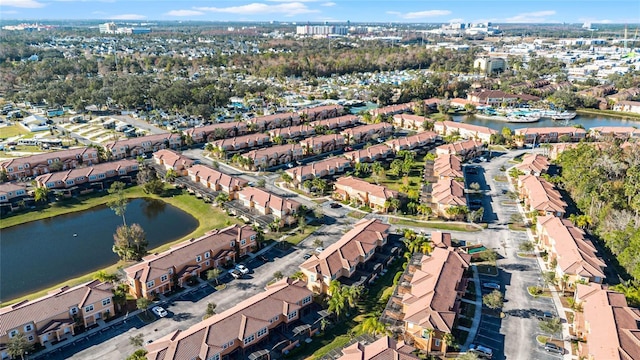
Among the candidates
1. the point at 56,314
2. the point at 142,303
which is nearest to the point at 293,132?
the point at 142,303

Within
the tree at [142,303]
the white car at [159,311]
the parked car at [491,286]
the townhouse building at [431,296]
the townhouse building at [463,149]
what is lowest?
the white car at [159,311]

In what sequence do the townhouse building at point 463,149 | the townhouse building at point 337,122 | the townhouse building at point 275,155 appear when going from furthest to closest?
1. the townhouse building at point 337,122
2. the townhouse building at point 463,149
3. the townhouse building at point 275,155

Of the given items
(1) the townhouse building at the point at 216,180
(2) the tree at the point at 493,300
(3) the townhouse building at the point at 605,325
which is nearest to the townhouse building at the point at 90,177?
(1) the townhouse building at the point at 216,180

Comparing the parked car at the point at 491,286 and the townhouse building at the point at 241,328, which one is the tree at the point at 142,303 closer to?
the townhouse building at the point at 241,328

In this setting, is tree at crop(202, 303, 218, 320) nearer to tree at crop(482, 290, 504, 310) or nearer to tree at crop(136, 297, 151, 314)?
tree at crop(136, 297, 151, 314)

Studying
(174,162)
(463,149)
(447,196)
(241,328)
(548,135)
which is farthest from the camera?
(548,135)

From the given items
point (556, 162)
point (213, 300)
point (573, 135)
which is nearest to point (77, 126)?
point (213, 300)

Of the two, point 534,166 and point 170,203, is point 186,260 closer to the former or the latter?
point 170,203
